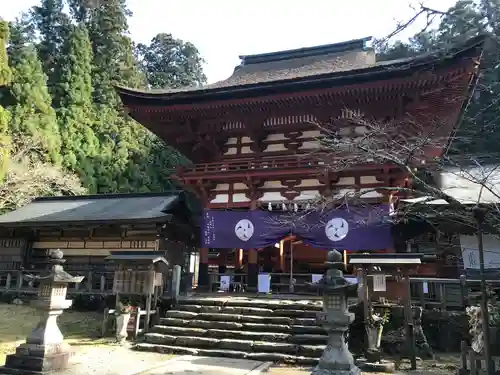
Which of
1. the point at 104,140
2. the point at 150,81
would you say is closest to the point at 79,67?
the point at 104,140

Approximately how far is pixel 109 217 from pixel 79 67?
21881 millimetres

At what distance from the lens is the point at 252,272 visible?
13.4 m

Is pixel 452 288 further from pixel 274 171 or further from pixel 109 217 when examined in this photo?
pixel 109 217

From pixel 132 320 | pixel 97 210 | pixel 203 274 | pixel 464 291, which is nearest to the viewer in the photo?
pixel 464 291

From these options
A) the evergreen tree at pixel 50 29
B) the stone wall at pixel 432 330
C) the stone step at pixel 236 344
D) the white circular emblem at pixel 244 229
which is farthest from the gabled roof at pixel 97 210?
the evergreen tree at pixel 50 29

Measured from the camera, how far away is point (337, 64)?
15805mm

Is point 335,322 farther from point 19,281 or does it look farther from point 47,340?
point 19,281

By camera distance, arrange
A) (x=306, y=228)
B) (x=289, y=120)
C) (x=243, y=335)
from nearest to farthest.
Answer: (x=243, y=335), (x=306, y=228), (x=289, y=120)

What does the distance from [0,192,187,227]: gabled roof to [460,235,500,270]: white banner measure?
963 centimetres

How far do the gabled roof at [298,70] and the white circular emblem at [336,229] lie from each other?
4167 mm

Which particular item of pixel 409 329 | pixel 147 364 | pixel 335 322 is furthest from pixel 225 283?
pixel 335 322

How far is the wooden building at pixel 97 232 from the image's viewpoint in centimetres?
1478

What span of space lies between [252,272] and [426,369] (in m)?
6.61

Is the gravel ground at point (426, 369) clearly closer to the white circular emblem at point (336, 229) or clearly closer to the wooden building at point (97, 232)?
the white circular emblem at point (336, 229)
